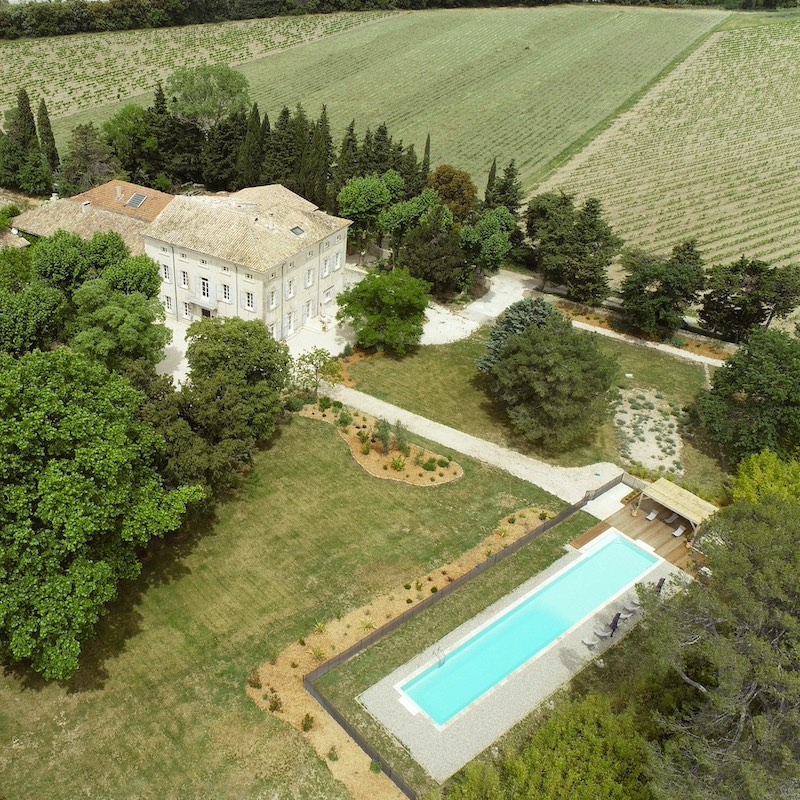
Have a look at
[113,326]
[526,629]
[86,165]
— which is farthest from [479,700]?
[86,165]

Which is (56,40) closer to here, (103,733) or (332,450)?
(332,450)

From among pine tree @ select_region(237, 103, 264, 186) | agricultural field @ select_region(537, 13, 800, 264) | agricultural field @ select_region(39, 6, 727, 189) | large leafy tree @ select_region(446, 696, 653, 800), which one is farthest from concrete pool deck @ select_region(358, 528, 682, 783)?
agricultural field @ select_region(39, 6, 727, 189)

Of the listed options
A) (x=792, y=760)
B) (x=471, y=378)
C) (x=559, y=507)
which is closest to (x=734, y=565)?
(x=792, y=760)

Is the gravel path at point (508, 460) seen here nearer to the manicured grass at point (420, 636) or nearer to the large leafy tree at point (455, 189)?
the manicured grass at point (420, 636)

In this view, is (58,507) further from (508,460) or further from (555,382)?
(555,382)

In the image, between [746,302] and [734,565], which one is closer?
[734,565]

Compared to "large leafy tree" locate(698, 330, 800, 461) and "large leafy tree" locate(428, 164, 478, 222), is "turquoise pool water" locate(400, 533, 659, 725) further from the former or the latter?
"large leafy tree" locate(428, 164, 478, 222)

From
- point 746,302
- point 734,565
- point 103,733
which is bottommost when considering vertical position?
point 103,733

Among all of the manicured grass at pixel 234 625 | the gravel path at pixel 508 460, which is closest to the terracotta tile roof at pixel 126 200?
the gravel path at pixel 508 460
